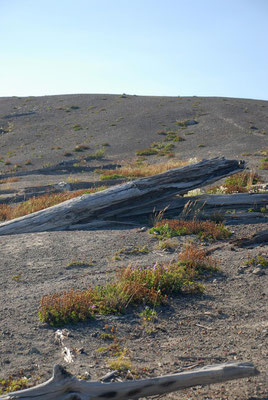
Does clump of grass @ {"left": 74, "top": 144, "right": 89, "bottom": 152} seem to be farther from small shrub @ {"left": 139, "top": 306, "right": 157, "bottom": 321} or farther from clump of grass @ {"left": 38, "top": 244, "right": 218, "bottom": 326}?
small shrub @ {"left": 139, "top": 306, "right": 157, "bottom": 321}

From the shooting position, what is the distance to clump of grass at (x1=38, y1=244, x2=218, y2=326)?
503cm

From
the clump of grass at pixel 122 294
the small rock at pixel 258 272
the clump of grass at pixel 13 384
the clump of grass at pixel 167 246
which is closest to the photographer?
the clump of grass at pixel 13 384

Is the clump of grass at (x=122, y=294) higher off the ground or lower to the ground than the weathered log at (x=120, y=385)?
lower

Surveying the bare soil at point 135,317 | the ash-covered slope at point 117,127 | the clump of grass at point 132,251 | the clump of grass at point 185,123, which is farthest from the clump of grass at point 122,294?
the clump of grass at point 185,123

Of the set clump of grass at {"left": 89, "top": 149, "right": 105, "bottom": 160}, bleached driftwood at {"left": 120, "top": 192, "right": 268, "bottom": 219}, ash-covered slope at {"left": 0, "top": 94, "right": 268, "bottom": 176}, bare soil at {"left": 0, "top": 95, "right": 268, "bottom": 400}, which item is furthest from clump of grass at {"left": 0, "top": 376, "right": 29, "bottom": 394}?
clump of grass at {"left": 89, "top": 149, "right": 105, "bottom": 160}

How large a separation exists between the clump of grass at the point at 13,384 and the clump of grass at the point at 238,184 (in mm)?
9509

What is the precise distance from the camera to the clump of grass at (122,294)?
16.5 feet

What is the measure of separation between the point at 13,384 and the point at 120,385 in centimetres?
113

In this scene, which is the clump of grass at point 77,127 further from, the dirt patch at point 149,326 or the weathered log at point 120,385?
the weathered log at point 120,385

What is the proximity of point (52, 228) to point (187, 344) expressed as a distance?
616cm

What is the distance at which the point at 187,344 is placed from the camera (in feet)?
14.8

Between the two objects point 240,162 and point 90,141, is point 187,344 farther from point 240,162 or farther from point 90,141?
point 90,141

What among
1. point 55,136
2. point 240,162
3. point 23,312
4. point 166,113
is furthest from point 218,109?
point 23,312

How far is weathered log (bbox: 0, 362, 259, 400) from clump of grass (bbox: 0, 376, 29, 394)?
2.19ft
